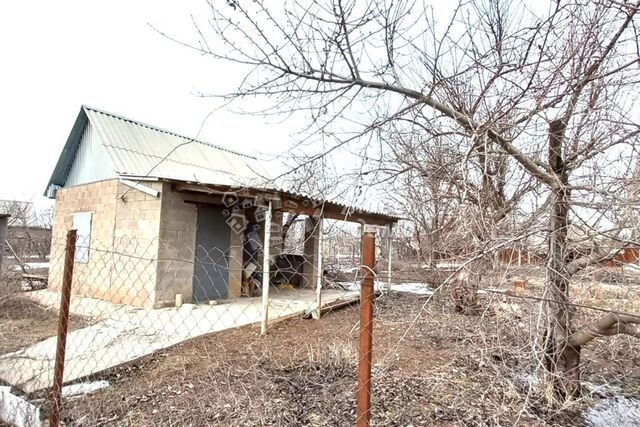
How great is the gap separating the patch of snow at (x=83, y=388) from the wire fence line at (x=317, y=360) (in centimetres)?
2

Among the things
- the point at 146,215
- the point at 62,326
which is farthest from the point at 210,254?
the point at 62,326

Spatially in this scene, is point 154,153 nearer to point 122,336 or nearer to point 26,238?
point 122,336

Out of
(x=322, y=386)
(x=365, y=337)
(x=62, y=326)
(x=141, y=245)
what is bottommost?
(x=322, y=386)

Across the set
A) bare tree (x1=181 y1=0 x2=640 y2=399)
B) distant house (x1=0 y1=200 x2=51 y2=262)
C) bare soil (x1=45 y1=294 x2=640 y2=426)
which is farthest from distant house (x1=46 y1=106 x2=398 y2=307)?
distant house (x1=0 y1=200 x2=51 y2=262)

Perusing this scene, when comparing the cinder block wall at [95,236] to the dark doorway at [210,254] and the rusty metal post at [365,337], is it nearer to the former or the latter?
the dark doorway at [210,254]

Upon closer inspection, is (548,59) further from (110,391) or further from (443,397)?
(110,391)

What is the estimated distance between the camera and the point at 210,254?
8.65 metres

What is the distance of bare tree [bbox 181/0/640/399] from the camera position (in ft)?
7.79

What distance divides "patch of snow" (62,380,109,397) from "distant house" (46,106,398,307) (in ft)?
8.47

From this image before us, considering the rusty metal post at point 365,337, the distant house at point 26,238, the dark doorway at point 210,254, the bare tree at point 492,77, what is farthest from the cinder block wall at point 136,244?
the distant house at point 26,238

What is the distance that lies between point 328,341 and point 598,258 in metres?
3.65

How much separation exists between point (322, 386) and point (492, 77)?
127 inches

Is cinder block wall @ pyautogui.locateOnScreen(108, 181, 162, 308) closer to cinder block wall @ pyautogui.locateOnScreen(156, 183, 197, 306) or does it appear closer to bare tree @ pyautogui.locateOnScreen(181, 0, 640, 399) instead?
cinder block wall @ pyautogui.locateOnScreen(156, 183, 197, 306)

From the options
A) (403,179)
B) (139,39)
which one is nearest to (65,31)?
(139,39)
